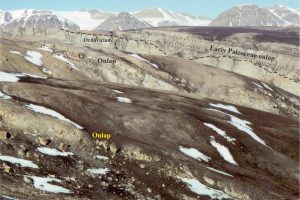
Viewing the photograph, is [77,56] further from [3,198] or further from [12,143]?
[3,198]

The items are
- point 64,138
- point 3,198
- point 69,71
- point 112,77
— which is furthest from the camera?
point 112,77

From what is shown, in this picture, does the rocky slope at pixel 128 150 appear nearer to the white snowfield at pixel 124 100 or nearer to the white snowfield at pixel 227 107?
the white snowfield at pixel 124 100

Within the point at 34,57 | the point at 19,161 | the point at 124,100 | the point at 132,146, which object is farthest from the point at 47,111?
the point at 34,57

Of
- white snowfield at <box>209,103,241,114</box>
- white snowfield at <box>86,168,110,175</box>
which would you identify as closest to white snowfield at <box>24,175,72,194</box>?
white snowfield at <box>86,168,110,175</box>

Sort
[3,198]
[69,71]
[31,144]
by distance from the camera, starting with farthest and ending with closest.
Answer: [69,71], [31,144], [3,198]

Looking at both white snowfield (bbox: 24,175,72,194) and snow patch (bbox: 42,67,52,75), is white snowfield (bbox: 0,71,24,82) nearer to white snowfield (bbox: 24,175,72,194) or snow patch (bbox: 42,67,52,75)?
snow patch (bbox: 42,67,52,75)

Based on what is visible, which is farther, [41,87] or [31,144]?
[41,87]

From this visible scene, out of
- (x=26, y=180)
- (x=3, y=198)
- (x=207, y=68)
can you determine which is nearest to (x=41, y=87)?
(x=26, y=180)

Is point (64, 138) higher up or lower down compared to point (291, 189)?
higher up
